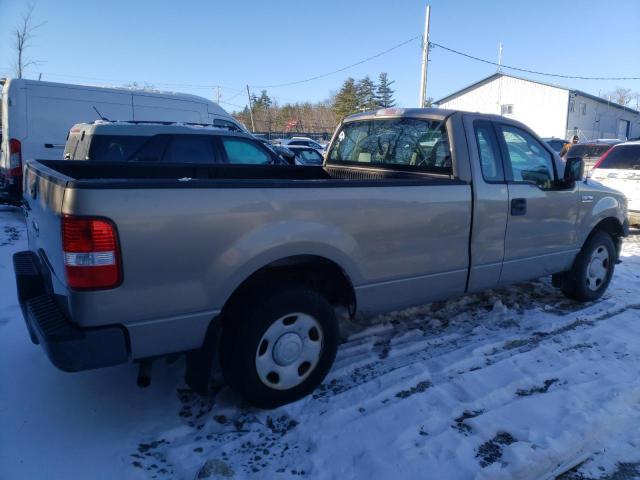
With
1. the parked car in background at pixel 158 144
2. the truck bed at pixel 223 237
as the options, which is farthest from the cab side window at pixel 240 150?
the truck bed at pixel 223 237

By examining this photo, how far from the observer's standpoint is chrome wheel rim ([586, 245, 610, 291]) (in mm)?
5047

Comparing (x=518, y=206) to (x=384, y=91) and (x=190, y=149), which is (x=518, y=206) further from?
(x=384, y=91)

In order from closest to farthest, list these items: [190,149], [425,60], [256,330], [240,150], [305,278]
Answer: [256,330] < [305,278] < [190,149] < [240,150] < [425,60]

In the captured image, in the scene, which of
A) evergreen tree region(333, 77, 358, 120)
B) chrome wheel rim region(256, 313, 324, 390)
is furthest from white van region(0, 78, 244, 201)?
evergreen tree region(333, 77, 358, 120)

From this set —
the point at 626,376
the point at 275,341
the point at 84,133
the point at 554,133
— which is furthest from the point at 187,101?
the point at 554,133

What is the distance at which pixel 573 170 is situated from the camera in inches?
177

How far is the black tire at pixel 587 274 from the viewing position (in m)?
4.93

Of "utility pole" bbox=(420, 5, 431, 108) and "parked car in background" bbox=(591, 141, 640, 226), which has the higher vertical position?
"utility pole" bbox=(420, 5, 431, 108)

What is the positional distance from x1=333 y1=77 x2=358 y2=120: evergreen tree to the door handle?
209ft

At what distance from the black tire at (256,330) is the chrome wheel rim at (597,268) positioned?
136 inches

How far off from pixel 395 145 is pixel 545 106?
135 ft

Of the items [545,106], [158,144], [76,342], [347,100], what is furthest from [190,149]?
[347,100]

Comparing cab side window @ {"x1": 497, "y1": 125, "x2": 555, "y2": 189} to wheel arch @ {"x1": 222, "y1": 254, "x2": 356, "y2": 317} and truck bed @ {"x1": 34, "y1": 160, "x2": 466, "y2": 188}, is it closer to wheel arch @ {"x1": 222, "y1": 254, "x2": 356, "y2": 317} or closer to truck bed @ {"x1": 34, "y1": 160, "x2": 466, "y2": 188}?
truck bed @ {"x1": 34, "y1": 160, "x2": 466, "y2": 188}

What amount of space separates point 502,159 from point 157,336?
3116mm
